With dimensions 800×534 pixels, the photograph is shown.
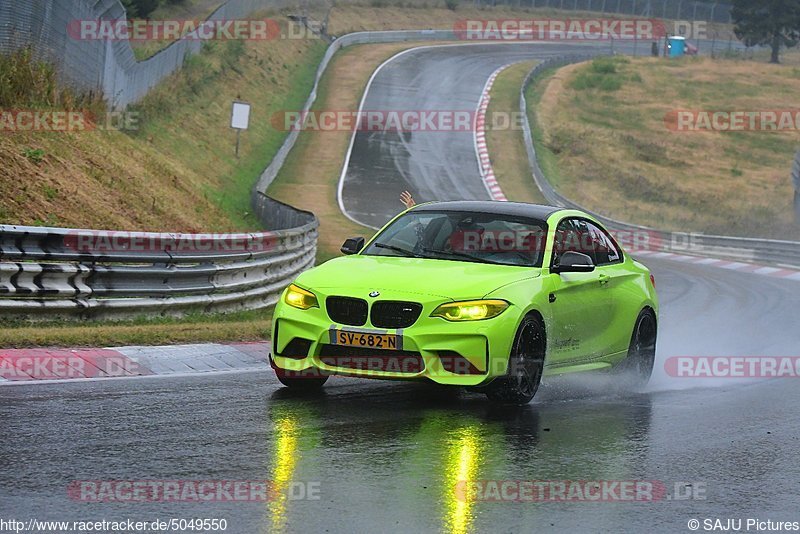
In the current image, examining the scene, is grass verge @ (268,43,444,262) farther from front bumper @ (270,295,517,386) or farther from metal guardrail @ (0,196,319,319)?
front bumper @ (270,295,517,386)

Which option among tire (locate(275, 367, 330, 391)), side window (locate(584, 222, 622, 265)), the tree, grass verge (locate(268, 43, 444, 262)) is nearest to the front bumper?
tire (locate(275, 367, 330, 391))

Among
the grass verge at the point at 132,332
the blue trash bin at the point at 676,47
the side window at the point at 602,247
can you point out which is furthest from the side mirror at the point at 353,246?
the blue trash bin at the point at 676,47

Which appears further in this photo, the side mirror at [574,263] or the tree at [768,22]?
the tree at [768,22]

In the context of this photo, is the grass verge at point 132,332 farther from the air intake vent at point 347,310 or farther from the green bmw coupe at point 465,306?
the air intake vent at point 347,310

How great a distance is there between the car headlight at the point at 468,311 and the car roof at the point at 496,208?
5.37 feet

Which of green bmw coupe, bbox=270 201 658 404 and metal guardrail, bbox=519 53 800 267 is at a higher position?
green bmw coupe, bbox=270 201 658 404

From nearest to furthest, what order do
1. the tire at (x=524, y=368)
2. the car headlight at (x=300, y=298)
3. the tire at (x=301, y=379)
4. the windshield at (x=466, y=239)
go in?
the tire at (x=524, y=368) < the car headlight at (x=300, y=298) < the tire at (x=301, y=379) < the windshield at (x=466, y=239)

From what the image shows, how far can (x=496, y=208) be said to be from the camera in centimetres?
1080

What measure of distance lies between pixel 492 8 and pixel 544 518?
96.3 m

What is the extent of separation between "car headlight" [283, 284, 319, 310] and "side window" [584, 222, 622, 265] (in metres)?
2.93

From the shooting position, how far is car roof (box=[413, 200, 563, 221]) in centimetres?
1069

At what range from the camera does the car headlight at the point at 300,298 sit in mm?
9445

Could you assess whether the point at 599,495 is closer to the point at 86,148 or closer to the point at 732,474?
the point at 732,474

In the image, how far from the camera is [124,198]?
21.9 meters
